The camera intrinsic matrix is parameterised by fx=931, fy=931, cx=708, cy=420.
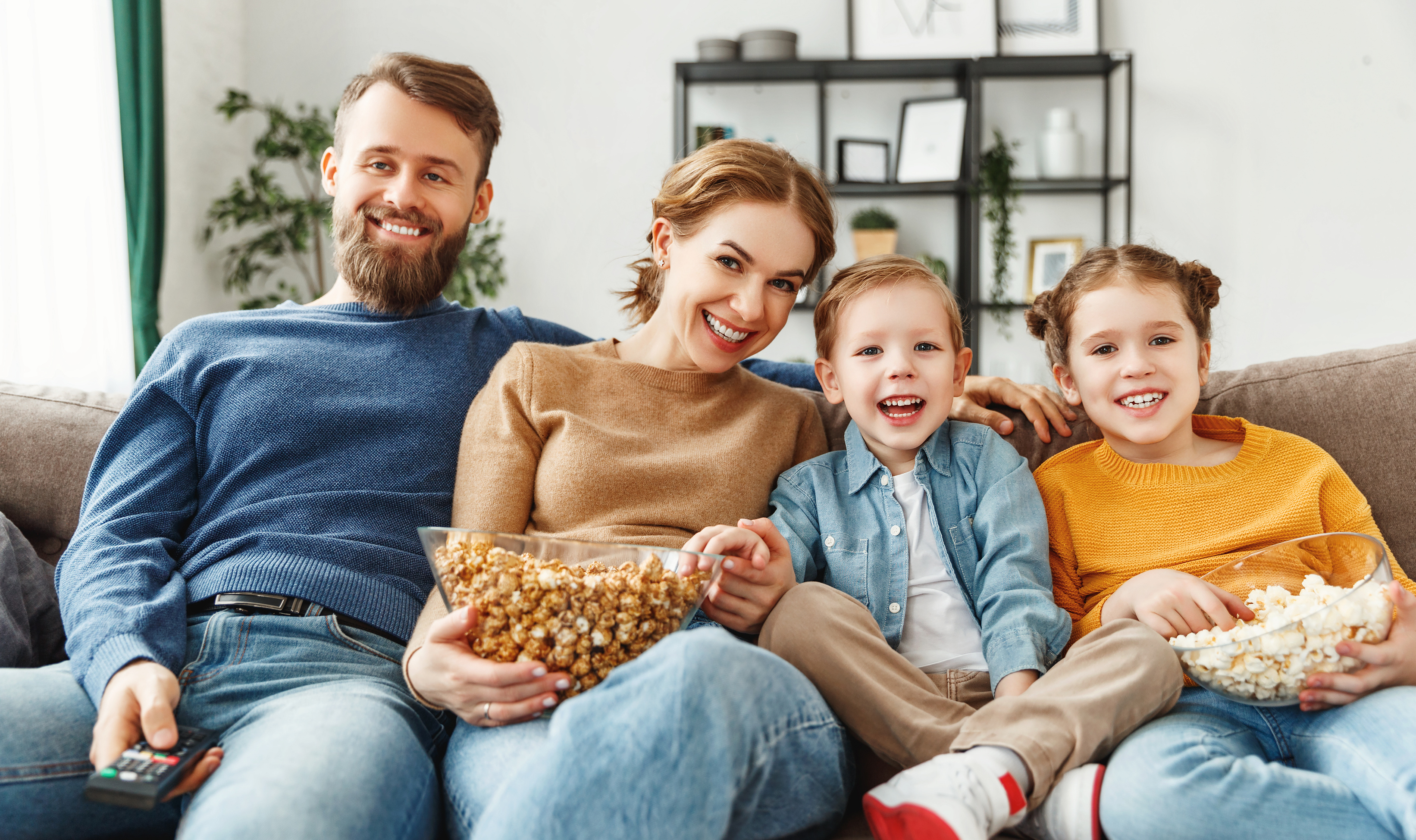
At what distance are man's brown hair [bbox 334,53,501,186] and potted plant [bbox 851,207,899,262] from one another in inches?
92.7

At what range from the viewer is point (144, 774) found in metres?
0.85

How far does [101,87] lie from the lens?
8.82 ft

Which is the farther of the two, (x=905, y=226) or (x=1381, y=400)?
(x=905, y=226)

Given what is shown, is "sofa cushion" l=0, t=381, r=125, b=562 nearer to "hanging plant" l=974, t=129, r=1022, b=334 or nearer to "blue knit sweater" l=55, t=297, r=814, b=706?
"blue knit sweater" l=55, t=297, r=814, b=706

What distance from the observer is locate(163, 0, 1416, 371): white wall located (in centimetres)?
365

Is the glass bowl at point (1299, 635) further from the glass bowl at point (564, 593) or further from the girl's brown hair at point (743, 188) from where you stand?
the girl's brown hair at point (743, 188)

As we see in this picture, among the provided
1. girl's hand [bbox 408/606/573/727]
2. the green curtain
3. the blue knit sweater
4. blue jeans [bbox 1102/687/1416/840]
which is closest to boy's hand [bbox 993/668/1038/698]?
blue jeans [bbox 1102/687/1416/840]

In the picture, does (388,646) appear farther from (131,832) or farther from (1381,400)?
(1381,400)

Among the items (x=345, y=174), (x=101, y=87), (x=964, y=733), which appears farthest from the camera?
(x=101, y=87)

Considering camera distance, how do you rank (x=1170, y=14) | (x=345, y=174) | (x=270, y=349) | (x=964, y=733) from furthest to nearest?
(x=1170, y=14)
(x=345, y=174)
(x=270, y=349)
(x=964, y=733)

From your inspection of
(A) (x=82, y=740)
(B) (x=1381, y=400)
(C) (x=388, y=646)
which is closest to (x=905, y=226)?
(B) (x=1381, y=400)

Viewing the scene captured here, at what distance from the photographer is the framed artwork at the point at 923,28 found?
12.0 ft

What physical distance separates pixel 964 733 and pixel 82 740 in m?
0.94

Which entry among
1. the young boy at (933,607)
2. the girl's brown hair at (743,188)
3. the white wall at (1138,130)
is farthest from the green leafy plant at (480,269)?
the young boy at (933,607)
